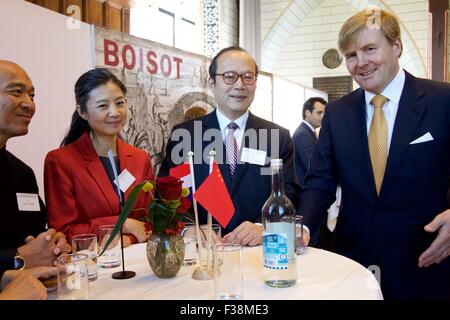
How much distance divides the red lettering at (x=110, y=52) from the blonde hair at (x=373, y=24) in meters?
2.04

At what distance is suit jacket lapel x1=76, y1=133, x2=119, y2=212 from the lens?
6.91 ft

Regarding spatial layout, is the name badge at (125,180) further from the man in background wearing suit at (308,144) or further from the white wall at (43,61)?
the man in background wearing suit at (308,144)

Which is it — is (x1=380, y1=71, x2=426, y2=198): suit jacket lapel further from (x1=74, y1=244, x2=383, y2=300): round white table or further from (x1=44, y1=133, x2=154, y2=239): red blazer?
(x1=44, y1=133, x2=154, y2=239): red blazer

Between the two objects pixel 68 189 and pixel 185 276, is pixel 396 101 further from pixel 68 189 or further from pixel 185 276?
pixel 68 189

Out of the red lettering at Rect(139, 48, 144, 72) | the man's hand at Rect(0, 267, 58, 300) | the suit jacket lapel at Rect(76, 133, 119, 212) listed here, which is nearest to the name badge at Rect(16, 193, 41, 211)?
the suit jacket lapel at Rect(76, 133, 119, 212)

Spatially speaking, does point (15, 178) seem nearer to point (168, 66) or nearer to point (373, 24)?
point (373, 24)

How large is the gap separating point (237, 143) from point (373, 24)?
0.95 m

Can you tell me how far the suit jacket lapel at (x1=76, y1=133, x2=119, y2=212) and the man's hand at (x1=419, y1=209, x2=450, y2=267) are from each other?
1.43 meters

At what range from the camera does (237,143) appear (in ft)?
7.70

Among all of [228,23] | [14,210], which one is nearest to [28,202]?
[14,210]

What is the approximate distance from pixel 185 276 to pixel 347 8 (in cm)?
1012
